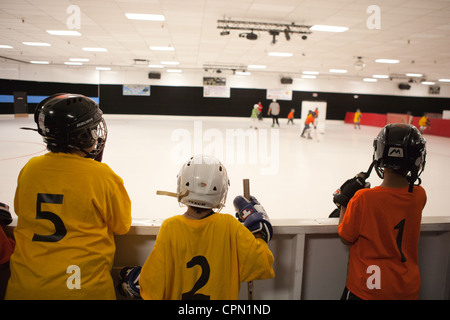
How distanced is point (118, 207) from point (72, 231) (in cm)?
18

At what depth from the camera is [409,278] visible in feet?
4.08

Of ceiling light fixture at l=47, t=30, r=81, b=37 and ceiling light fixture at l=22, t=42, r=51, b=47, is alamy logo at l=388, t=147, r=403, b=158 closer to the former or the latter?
ceiling light fixture at l=47, t=30, r=81, b=37

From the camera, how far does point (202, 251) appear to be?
3.65ft

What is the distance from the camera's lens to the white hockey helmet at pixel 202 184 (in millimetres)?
1110

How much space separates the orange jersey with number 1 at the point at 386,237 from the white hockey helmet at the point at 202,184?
589 mm

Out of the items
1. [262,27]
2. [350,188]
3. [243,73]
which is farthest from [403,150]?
[243,73]

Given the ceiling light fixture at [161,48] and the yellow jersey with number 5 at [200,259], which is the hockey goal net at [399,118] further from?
the yellow jersey with number 5 at [200,259]

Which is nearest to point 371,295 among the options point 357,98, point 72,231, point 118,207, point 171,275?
point 171,275

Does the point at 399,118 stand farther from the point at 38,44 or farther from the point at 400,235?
the point at 400,235

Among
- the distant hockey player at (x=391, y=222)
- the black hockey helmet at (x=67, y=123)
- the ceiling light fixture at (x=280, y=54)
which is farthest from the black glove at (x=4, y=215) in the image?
the ceiling light fixture at (x=280, y=54)

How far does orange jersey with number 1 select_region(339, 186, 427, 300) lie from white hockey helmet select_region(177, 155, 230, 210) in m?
0.59

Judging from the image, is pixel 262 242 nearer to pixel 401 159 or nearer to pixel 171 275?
pixel 171 275

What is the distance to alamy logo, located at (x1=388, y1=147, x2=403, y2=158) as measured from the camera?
1236mm
